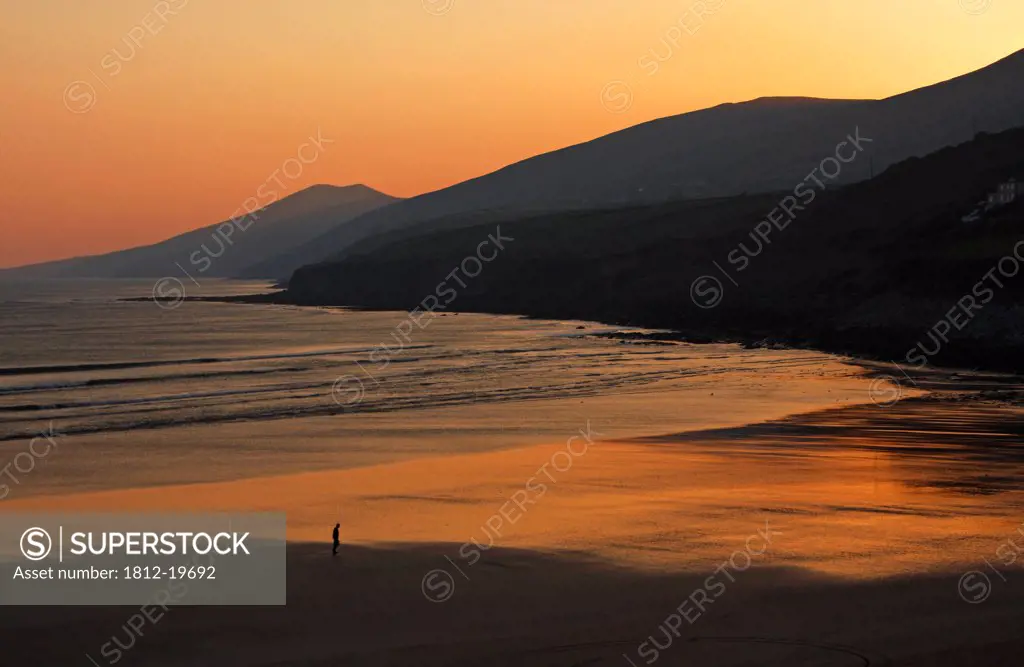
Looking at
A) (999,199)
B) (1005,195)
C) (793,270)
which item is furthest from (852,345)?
(793,270)

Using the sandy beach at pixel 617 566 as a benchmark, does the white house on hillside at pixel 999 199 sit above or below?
above

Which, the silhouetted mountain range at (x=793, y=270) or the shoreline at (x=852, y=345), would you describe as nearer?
the shoreline at (x=852, y=345)

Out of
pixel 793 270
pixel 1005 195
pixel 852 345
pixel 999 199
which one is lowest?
pixel 852 345

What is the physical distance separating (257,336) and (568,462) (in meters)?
71.1

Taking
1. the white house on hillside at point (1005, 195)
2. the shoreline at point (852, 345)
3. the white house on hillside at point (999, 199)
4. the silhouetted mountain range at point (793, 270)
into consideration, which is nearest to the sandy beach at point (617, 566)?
the shoreline at point (852, 345)

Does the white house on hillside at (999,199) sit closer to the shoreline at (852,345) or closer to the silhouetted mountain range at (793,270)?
the silhouetted mountain range at (793,270)

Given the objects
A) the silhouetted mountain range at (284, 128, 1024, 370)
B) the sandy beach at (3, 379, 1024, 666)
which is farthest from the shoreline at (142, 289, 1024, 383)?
the sandy beach at (3, 379, 1024, 666)

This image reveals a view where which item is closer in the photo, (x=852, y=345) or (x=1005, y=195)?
(x=852, y=345)

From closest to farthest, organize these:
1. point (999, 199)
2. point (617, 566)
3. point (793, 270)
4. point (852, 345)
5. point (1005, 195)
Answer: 1. point (617, 566)
2. point (852, 345)
3. point (999, 199)
4. point (1005, 195)
5. point (793, 270)

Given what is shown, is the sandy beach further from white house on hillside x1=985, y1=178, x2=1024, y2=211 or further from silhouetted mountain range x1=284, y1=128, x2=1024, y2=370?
white house on hillside x1=985, y1=178, x2=1024, y2=211

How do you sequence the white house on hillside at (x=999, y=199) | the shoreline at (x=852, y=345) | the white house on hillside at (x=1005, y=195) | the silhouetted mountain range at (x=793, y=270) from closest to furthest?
1. the shoreline at (x=852, y=345)
2. the silhouetted mountain range at (x=793, y=270)
3. the white house on hillside at (x=999, y=199)
4. the white house on hillside at (x=1005, y=195)

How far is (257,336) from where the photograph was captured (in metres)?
95.9

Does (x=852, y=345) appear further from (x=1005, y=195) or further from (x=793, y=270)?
(x=793, y=270)

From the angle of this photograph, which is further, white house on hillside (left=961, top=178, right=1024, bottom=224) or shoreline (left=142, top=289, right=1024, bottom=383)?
white house on hillside (left=961, top=178, right=1024, bottom=224)
